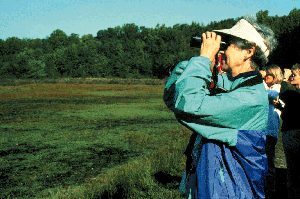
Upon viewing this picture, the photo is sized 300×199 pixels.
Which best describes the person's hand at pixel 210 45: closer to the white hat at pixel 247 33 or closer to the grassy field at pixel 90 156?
the white hat at pixel 247 33

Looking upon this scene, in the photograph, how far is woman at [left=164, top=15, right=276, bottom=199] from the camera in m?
1.03

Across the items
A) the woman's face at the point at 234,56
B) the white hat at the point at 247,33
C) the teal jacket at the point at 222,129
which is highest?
the white hat at the point at 247,33

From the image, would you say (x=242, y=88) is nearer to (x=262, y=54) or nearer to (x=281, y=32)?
(x=262, y=54)

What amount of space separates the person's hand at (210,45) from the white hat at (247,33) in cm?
6

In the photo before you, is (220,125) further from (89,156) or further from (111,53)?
(111,53)

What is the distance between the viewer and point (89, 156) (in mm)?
5863

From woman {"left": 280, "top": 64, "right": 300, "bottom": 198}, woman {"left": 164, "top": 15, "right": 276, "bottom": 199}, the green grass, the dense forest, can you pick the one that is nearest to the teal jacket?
woman {"left": 164, "top": 15, "right": 276, "bottom": 199}

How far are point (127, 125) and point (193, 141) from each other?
27.0ft

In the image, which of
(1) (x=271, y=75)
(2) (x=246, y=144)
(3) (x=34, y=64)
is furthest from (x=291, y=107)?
(3) (x=34, y=64)

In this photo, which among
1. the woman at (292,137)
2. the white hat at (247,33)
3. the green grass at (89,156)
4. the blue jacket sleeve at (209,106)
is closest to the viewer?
the blue jacket sleeve at (209,106)

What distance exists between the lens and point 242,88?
1.08m

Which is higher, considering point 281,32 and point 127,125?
point 281,32

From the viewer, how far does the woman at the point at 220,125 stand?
40.6 inches

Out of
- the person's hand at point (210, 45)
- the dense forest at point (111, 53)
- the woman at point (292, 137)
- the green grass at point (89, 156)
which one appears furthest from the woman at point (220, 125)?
the dense forest at point (111, 53)
